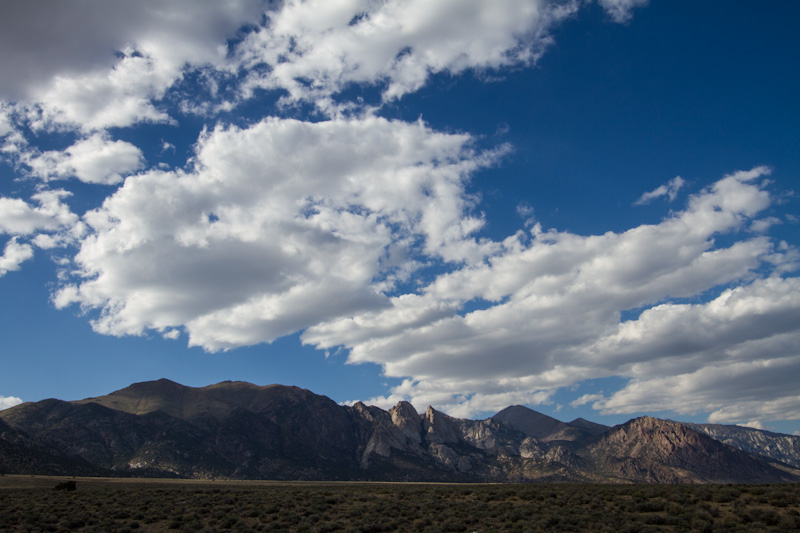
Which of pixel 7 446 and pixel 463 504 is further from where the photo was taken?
pixel 7 446

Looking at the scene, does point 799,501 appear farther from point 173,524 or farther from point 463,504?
point 173,524

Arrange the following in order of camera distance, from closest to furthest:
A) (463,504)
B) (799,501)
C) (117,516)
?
(799,501) → (117,516) → (463,504)

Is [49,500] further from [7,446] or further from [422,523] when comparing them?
[7,446]

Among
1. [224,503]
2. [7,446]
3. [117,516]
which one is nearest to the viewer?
[117,516]

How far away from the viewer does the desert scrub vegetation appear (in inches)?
1280

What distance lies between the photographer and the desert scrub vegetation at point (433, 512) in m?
32.5

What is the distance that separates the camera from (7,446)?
392 ft

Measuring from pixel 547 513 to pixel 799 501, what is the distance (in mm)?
17514

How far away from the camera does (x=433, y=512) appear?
128 feet

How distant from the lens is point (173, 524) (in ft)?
119

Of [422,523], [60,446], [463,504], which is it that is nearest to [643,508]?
[463,504]

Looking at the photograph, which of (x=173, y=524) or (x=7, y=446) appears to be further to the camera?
(x=7, y=446)

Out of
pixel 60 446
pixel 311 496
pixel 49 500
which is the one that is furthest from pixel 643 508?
pixel 60 446

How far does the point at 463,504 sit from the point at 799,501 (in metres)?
24.2
